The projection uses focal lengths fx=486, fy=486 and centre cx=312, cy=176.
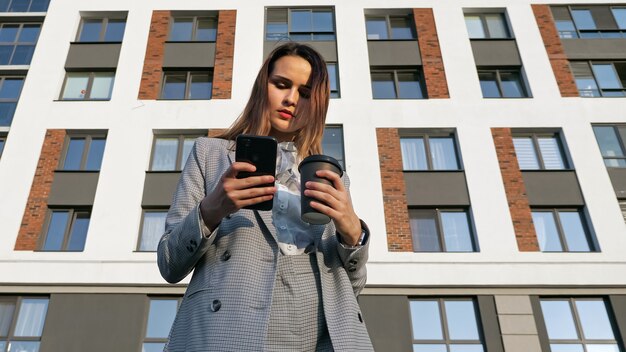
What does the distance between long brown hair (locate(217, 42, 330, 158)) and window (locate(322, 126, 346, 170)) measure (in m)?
11.5

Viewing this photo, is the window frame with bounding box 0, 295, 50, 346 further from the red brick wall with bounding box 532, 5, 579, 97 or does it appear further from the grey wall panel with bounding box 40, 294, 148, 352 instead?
the red brick wall with bounding box 532, 5, 579, 97

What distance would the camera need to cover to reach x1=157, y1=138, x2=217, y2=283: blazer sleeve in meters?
1.79

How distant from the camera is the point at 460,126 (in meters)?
14.3

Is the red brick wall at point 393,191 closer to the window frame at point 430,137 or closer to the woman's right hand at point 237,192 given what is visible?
the window frame at point 430,137

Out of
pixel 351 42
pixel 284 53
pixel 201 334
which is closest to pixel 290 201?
pixel 201 334

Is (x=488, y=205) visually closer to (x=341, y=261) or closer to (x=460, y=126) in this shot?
(x=460, y=126)

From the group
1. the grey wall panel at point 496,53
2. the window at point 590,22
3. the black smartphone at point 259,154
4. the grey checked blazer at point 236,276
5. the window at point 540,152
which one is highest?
the window at point 590,22

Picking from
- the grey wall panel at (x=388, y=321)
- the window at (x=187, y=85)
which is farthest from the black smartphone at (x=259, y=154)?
the window at (x=187, y=85)

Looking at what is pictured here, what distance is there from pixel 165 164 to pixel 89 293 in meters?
4.11

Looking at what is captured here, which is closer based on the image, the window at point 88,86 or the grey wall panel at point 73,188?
the grey wall panel at point 73,188

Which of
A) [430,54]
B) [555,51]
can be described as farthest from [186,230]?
[555,51]

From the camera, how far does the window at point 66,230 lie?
42.2 feet

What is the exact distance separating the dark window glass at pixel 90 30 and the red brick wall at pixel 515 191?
13313 mm

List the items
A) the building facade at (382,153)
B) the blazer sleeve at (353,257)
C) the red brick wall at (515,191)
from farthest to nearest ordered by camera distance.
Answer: the red brick wall at (515,191), the building facade at (382,153), the blazer sleeve at (353,257)
